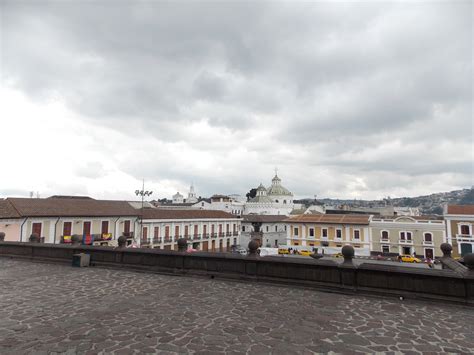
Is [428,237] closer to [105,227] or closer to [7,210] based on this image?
[105,227]

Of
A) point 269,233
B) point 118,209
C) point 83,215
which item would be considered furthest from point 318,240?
point 83,215

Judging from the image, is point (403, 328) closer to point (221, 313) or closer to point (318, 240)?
point (221, 313)

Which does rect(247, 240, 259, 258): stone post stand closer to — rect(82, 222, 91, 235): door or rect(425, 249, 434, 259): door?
rect(82, 222, 91, 235): door

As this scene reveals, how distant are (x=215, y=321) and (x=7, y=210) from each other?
3015cm

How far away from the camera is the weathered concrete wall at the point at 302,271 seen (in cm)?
727

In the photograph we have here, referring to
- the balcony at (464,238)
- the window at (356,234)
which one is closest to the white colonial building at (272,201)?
the window at (356,234)

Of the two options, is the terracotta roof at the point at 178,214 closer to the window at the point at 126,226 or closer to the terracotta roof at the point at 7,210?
the window at the point at 126,226

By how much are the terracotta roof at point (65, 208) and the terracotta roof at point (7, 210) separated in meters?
0.21

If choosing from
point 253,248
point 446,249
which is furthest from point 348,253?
point 446,249

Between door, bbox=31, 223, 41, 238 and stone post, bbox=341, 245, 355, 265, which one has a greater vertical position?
stone post, bbox=341, 245, 355, 265

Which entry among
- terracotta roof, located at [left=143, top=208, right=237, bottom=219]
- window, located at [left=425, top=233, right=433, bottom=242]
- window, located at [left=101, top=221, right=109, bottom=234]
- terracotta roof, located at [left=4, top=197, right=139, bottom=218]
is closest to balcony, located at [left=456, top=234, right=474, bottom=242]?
window, located at [left=425, top=233, right=433, bottom=242]

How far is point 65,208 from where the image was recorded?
32344 millimetres

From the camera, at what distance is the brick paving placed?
4.97 metres

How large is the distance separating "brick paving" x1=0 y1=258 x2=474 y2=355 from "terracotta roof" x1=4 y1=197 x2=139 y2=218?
2364cm
